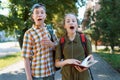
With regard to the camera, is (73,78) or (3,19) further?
(3,19)

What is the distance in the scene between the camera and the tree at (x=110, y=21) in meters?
12.8

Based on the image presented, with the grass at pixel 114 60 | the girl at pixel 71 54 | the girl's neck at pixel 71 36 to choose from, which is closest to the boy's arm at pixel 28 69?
the girl at pixel 71 54

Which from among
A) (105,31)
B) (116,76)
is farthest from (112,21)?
(105,31)

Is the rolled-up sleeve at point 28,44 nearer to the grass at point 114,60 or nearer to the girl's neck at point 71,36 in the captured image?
the girl's neck at point 71,36

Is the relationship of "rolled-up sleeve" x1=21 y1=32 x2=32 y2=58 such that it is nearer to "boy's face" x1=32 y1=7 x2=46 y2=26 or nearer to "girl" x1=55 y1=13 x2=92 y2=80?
"boy's face" x1=32 y1=7 x2=46 y2=26

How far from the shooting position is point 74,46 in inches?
143

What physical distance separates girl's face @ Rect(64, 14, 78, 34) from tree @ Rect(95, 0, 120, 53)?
29.5ft

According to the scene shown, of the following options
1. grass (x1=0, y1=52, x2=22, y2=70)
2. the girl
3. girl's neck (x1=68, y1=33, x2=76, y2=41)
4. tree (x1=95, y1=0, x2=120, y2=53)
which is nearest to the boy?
the girl

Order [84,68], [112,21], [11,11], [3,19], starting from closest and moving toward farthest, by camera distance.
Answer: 1. [84,68]
2. [3,19]
3. [112,21]
4. [11,11]

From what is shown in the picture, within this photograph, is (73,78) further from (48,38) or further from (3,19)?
(3,19)

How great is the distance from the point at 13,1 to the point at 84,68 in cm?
1037

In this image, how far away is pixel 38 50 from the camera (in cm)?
373

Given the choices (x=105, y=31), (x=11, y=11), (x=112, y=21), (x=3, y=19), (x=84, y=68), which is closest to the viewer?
(x=84, y=68)

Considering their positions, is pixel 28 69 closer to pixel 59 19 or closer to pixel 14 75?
pixel 14 75
